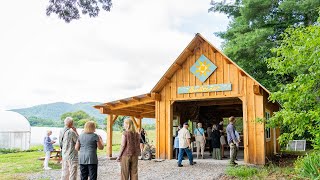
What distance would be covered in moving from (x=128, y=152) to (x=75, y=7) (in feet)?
11.6

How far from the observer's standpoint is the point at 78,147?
580 centimetres

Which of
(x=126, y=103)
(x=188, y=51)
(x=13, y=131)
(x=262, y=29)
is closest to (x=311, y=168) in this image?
(x=188, y=51)

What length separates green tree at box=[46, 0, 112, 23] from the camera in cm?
670

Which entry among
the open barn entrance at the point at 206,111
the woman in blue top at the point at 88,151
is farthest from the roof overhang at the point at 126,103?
the woman in blue top at the point at 88,151

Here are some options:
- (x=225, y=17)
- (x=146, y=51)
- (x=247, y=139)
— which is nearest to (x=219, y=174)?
(x=247, y=139)

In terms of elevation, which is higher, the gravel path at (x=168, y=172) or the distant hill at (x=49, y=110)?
the distant hill at (x=49, y=110)

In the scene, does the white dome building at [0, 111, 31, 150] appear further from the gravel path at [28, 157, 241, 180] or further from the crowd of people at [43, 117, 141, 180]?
the crowd of people at [43, 117, 141, 180]

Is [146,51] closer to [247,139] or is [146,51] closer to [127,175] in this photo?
[247,139]

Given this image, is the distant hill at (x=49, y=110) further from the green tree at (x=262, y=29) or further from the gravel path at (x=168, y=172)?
the gravel path at (x=168, y=172)

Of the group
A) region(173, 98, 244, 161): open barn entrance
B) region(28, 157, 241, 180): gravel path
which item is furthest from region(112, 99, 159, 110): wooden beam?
region(28, 157, 241, 180): gravel path

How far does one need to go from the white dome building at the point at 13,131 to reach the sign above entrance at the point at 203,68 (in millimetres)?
14191

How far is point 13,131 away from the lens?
19.9 metres

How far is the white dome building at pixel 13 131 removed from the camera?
19.4 meters

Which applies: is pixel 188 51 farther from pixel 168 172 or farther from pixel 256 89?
pixel 168 172
